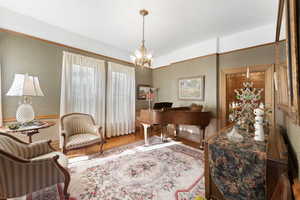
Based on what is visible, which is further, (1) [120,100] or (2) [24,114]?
(1) [120,100]

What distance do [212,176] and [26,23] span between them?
452cm

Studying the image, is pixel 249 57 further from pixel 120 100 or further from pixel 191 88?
pixel 120 100

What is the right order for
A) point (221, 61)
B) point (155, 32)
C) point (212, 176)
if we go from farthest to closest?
point (221, 61)
point (155, 32)
point (212, 176)

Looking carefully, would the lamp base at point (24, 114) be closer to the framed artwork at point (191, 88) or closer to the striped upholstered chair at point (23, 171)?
the striped upholstered chair at point (23, 171)

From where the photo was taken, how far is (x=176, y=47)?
13.9 ft

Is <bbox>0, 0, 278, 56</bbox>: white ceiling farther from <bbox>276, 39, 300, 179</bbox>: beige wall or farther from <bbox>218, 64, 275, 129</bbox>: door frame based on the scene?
<bbox>276, 39, 300, 179</bbox>: beige wall

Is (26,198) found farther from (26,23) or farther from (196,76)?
(196,76)

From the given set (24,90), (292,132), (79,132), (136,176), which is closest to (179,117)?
(136,176)

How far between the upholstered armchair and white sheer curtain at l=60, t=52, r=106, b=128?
A: 0.46 meters

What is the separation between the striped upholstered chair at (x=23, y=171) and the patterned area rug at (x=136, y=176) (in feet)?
1.27

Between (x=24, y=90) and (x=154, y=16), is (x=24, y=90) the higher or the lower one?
the lower one

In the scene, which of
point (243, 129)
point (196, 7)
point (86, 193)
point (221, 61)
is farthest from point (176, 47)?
point (86, 193)

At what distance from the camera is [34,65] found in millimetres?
2789

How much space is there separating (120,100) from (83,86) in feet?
4.23
